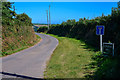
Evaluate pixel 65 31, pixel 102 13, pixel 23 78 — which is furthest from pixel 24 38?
pixel 65 31

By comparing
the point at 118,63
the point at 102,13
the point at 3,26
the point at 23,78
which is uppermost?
the point at 102,13

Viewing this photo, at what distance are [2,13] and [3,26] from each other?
4.92 ft

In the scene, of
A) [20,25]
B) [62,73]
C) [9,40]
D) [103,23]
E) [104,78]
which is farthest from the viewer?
[20,25]

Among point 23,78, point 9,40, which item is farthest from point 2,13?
point 23,78

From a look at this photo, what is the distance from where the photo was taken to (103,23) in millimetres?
11969

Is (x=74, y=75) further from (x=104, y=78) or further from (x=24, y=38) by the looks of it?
(x=24, y=38)

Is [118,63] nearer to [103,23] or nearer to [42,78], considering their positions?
[42,78]

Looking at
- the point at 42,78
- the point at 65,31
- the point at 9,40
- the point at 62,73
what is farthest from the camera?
the point at 65,31

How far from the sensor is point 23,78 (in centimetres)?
577

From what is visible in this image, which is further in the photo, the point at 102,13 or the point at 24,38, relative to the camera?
the point at 24,38

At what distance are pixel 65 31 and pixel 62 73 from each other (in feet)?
93.8

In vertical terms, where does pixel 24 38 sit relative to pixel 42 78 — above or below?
above

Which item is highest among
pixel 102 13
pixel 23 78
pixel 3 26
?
pixel 102 13

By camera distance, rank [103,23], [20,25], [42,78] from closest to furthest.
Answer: [42,78] → [103,23] → [20,25]
